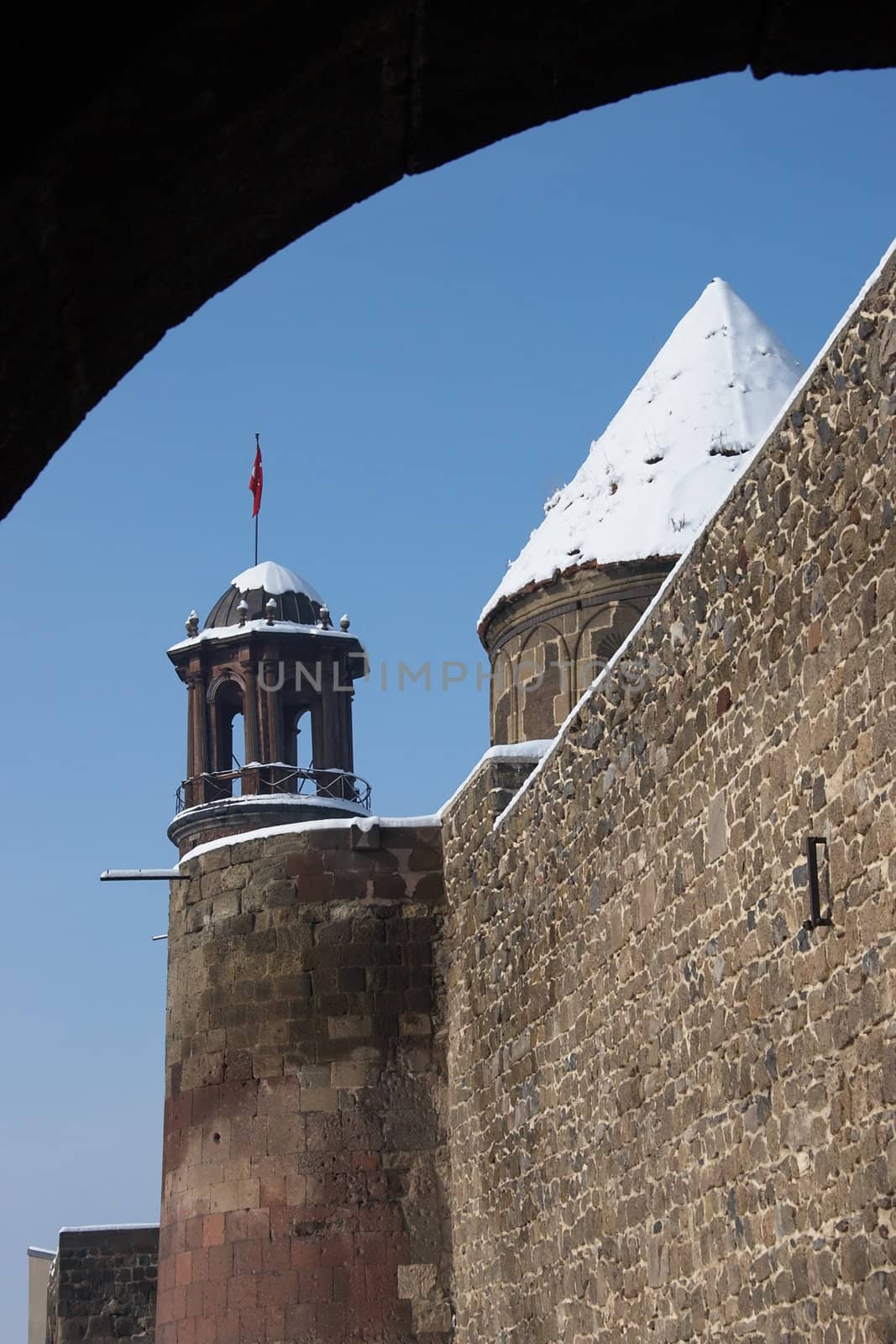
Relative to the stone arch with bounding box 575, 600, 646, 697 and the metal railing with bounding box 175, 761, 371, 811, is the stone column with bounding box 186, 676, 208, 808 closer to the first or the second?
the metal railing with bounding box 175, 761, 371, 811

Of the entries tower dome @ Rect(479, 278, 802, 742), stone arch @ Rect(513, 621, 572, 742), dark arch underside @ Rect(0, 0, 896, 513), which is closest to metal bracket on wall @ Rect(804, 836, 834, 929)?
dark arch underside @ Rect(0, 0, 896, 513)

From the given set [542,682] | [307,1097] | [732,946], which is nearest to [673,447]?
[542,682]

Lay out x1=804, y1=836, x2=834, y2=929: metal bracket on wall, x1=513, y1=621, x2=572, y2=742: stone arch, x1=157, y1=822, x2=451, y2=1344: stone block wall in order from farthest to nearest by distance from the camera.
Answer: x1=513, y1=621, x2=572, y2=742: stone arch
x1=157, y1=822, x2=451, y2=1344: stone block wall
x1=804, y1=836, x2=834, y2=929: metal bracket on wall

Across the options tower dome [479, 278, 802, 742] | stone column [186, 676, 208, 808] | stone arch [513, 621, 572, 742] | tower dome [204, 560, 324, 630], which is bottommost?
stone arch [513, 621, 572, 742]

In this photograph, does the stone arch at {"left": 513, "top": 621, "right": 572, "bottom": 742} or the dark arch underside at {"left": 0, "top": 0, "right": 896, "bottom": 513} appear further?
the stone arch at {"left": 513, "top": 621, "right": 572, "bottom": 742}

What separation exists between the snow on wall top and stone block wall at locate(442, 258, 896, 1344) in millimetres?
27169

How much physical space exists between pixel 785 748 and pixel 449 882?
641 cm

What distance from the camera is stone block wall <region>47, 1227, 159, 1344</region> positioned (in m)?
20.8

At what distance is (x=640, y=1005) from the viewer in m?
9.02

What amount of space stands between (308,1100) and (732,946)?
19.2 ft

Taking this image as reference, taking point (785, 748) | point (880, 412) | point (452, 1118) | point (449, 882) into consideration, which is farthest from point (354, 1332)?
point (880, 412)

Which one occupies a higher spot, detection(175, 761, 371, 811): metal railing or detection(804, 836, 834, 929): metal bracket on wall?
detection(175, 761, 371, 811): metal railing

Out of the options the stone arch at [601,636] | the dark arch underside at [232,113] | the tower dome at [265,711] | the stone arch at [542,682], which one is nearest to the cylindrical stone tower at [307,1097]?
the stone arch at [601,636]

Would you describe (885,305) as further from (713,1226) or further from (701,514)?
(701,514)
